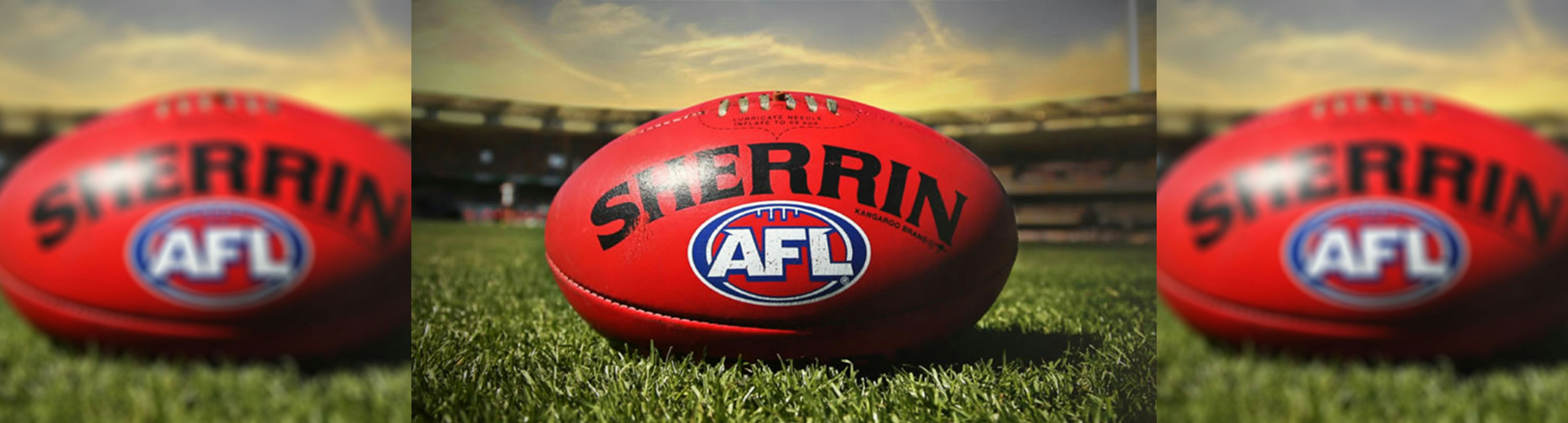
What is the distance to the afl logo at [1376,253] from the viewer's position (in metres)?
1.46

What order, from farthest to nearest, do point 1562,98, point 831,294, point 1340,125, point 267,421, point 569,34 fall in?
point 1562,98 → point 1340,125 → point 569,34 → point 831,294 → point 267,421

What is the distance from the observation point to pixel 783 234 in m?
1.17

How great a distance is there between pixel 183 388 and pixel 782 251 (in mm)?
688

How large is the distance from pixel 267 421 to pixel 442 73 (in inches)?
23.2

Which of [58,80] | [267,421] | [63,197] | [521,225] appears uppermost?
[58,80]

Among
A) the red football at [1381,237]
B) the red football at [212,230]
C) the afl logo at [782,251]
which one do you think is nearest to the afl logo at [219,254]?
the red football at [212,230]

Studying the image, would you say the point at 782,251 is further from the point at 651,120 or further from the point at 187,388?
the point at 187,388

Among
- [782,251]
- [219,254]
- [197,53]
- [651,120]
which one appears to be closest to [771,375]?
[782,251]

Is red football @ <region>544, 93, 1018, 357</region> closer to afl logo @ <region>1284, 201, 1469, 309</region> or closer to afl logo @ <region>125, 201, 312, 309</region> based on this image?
afl logo @ <region>125, 201, 312, 309</region>

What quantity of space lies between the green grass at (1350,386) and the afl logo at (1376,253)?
0.40ft

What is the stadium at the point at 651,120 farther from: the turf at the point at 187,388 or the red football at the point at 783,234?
the turf at the point at 187,388

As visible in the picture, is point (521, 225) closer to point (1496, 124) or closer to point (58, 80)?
point (58, 80)

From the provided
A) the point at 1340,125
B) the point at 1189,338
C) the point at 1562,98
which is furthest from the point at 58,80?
the point at 1562,98

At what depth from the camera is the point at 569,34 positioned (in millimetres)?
1387
